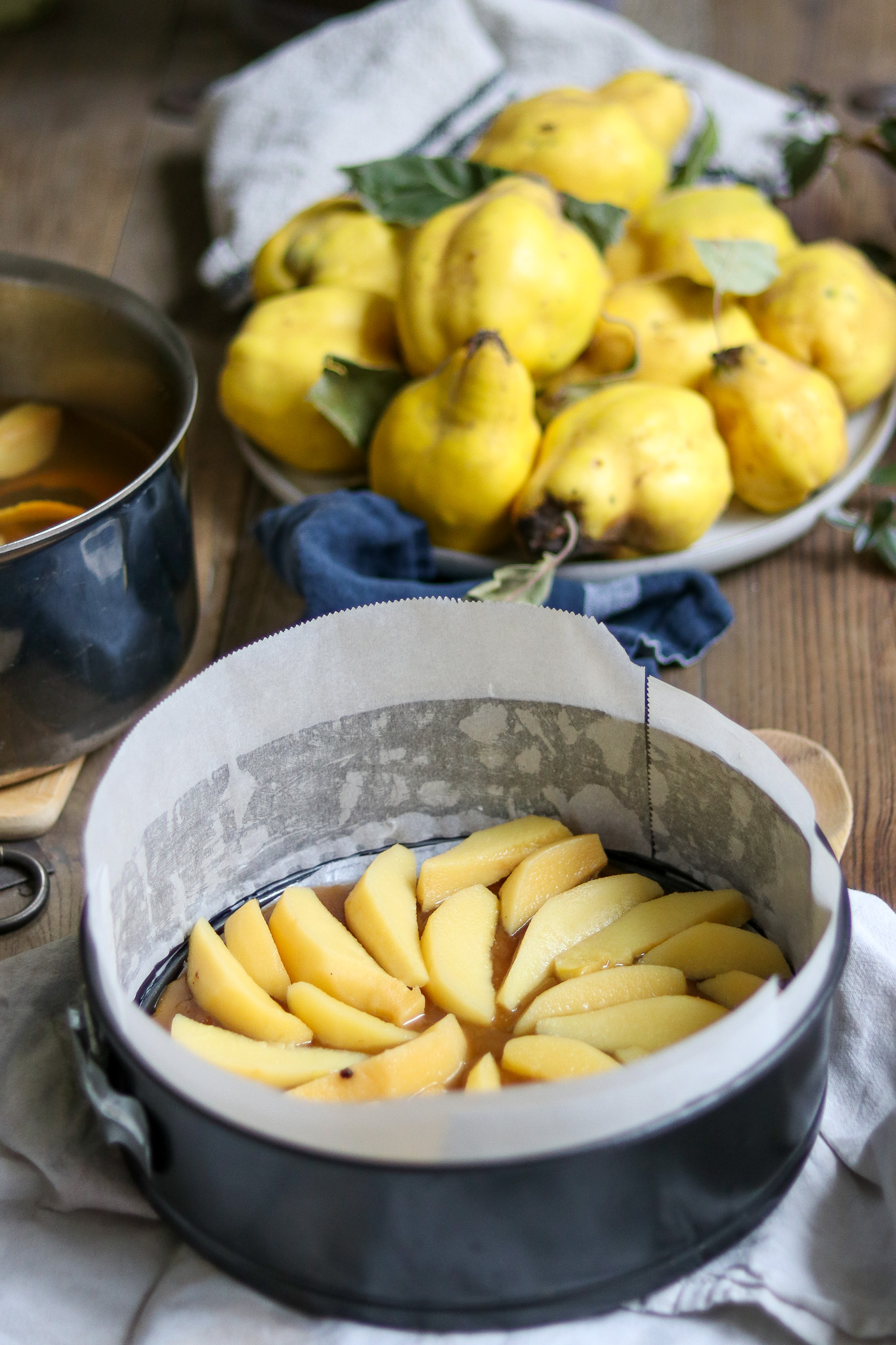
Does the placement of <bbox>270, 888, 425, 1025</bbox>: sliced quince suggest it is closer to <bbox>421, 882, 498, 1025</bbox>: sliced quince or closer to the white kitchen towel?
<bbox>421, 882, 498, 1025</bbox>: sliced quince

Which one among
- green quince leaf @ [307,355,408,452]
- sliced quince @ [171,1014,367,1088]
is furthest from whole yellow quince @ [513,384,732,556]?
sliced quince @ [171,1014,367,1088]

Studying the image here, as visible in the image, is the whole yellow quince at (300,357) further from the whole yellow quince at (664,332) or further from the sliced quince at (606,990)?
the sliced quince at (606,990)

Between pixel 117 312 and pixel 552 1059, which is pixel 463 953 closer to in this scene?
pixel 552 1059

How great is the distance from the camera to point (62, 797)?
0.62 meters

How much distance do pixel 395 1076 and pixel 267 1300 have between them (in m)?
0.08

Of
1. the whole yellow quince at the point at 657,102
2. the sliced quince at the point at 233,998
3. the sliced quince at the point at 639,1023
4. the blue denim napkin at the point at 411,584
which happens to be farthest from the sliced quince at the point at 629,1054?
the whole yellow quince at the point at 657,102

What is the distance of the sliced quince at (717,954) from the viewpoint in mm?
476

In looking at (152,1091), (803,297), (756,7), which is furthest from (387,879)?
(756,7)

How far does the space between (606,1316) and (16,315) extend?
569 millimetres

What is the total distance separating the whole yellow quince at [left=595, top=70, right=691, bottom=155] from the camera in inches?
33.8

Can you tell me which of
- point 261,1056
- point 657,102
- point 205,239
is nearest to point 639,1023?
point 261,1056

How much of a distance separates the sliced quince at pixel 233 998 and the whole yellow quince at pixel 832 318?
479mm

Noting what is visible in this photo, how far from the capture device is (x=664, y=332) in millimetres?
733

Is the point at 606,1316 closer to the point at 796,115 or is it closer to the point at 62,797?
the point at 62,797
